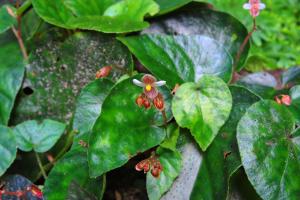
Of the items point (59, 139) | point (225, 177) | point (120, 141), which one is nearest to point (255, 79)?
point (225, 177)

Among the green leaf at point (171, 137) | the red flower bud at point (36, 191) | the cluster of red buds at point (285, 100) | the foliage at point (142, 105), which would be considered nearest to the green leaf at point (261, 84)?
the foliage at point (142, 105)

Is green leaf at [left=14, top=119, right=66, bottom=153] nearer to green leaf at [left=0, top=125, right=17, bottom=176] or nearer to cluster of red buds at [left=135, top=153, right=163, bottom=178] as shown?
green leaf at [left=0, top=125, right=17, bottom=176]

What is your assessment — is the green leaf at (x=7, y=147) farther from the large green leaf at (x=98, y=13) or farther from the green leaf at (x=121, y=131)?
the large green leaf at (x=98, y=13)

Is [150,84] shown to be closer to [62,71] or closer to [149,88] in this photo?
[149,88]

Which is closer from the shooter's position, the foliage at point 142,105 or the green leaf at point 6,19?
the foliage at point 142,105

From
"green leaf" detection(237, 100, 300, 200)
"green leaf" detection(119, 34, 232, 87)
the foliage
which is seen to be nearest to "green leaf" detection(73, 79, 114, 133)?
the foliage

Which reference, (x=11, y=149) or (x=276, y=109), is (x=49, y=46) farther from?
(x=276, y=109)
